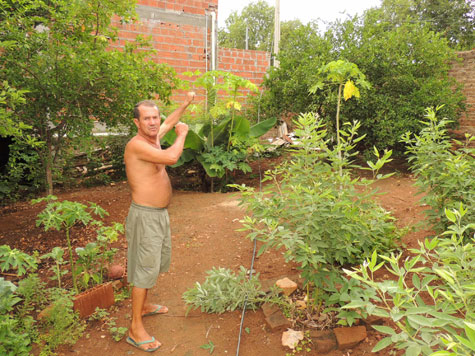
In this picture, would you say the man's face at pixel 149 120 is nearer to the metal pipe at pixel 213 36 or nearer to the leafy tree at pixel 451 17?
the metal pipe at pixel 213 36

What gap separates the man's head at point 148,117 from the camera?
107 inches

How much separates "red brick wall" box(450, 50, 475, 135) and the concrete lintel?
228 inches

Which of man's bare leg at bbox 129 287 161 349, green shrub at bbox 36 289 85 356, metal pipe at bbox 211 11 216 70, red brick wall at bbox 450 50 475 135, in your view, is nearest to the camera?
green shrub at bbox 36 289 85 356

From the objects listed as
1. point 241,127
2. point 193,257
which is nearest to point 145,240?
point 193,257

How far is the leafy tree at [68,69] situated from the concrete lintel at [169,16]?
12.7ft

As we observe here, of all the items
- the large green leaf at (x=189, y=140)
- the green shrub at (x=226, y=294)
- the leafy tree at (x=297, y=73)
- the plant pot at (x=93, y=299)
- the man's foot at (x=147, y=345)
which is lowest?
the man's foot at (x=147, y=345)

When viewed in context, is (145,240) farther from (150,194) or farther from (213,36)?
(213,36)

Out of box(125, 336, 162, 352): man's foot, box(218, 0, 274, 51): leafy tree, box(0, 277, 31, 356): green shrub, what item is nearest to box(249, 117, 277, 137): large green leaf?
box(125, 336, 162, 352): man's foot

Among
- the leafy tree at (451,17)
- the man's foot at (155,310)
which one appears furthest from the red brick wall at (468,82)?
the leafy tree at (451,17)

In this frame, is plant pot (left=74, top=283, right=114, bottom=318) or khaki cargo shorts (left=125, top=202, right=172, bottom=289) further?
plant pot (left=74, top=283, right=114, bottom=318)

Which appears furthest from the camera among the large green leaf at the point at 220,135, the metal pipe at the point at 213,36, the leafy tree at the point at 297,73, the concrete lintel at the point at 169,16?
the metal pipe at the point at 213,36

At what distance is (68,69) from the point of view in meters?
Result: 4.15

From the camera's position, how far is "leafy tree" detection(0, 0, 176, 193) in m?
3.94

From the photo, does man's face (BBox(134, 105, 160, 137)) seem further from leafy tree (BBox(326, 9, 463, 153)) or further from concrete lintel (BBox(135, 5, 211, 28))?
concrete lintel (BBox(135, 5, 211, 28))
